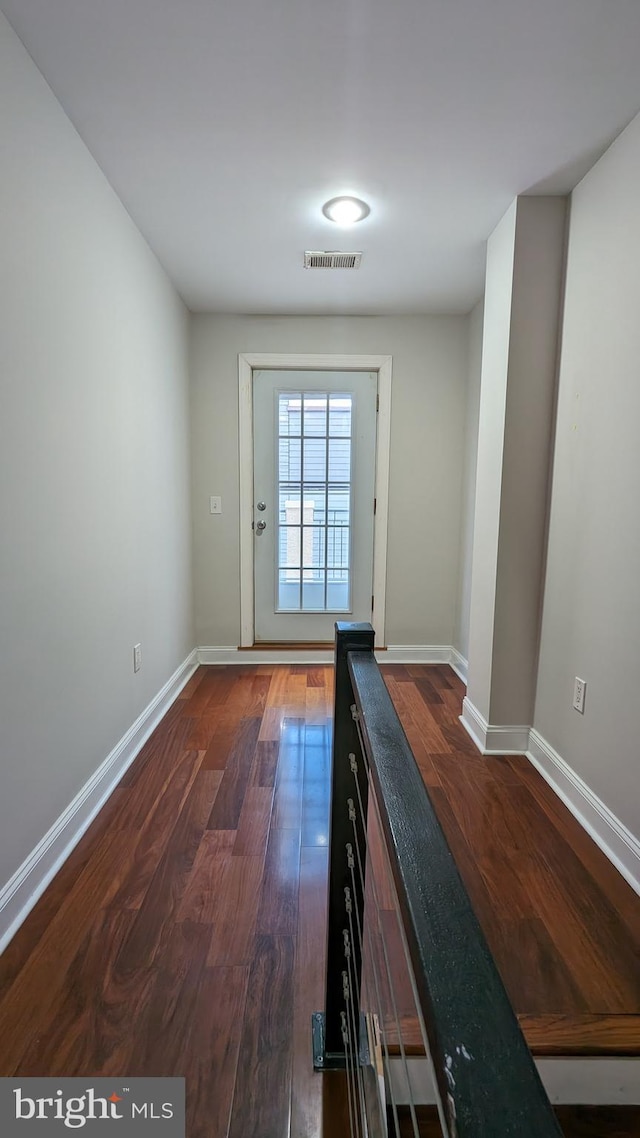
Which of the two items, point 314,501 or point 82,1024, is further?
point 314,501

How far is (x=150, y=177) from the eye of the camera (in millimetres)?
1990

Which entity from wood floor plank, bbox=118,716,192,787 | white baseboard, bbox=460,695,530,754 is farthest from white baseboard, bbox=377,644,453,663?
wood floor plank, bbox=118,716,192,787

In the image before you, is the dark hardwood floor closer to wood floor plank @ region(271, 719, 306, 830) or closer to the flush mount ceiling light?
wood floor plank @ region(271, 719, 306, 830)

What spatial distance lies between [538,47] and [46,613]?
2.12 m

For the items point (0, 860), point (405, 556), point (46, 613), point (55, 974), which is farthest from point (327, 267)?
point (55, 974)

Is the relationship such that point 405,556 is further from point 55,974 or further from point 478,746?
point 55,974

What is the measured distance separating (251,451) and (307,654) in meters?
1.48

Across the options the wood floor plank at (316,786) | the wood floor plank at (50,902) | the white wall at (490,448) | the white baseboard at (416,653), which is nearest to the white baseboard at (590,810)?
the white wall at (490,448)

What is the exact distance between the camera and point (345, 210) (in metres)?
2.20

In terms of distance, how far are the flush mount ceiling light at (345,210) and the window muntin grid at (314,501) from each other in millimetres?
1299

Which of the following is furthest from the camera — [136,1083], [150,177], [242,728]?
[242,728]

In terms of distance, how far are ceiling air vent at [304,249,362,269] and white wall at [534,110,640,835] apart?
40.7 inches

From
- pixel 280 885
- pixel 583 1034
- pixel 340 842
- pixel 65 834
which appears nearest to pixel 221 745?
pixel 65 834

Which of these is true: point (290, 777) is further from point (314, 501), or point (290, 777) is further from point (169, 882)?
point (314, 501)
